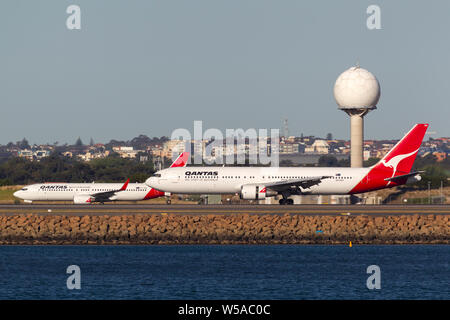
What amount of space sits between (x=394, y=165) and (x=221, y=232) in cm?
3351

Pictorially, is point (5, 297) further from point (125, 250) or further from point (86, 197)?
point (86, 197)

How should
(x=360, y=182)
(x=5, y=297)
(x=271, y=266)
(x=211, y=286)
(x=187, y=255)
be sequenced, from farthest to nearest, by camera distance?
(x=360, y=182) → (x=187, y=255) → (x=271, y=266) → (x=211, y=286) → (x=5, y=297)

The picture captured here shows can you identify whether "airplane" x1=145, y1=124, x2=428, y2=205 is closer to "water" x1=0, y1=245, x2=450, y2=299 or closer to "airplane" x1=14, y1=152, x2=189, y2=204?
"airplane" x1=14, y1=152, x2=189, y2=204

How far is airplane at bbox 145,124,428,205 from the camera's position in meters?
80.2

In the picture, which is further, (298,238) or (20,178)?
(20,178)

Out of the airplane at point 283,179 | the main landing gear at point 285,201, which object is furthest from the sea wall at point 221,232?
the main landing gear at point 285,201

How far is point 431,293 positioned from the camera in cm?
3841

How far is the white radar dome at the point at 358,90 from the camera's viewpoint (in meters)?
97.6

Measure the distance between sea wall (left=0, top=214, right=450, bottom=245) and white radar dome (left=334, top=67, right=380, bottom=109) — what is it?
1628 inches

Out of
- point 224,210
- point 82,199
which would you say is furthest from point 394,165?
point 82,199

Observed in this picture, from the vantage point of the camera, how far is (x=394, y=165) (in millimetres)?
83812

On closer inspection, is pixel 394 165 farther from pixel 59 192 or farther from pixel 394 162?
pixel 59 192

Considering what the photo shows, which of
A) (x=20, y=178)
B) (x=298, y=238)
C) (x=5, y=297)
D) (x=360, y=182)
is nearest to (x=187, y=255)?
(x=298, y=238)

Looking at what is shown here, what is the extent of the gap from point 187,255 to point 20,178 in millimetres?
99617
